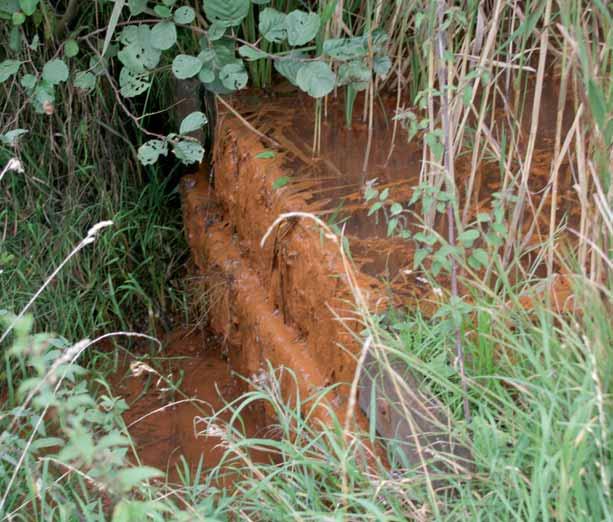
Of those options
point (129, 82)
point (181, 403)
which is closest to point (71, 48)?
point (129, 82)

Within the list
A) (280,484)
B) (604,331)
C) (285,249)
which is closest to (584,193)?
(604,331)

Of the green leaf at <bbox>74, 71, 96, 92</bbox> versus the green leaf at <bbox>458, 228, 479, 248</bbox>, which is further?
the green leaf at <bbox>74, 71, 96, 92</bbox>

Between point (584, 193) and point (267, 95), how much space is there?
158 cm

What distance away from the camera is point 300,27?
100 inches

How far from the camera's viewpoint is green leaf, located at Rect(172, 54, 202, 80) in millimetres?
2633

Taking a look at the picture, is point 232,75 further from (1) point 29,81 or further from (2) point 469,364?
(2) point 469,364

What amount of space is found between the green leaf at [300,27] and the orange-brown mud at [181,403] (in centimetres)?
97

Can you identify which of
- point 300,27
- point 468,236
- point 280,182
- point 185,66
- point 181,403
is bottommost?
point 181,403

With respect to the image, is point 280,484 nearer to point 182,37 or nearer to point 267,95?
point 267,95

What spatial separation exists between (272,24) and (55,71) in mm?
677

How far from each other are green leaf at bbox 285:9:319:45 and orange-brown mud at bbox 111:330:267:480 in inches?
38.3

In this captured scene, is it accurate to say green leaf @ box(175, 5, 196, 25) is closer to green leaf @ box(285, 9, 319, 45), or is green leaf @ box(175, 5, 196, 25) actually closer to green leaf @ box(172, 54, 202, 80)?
green leaf @ box(172, 54, 202, 80)

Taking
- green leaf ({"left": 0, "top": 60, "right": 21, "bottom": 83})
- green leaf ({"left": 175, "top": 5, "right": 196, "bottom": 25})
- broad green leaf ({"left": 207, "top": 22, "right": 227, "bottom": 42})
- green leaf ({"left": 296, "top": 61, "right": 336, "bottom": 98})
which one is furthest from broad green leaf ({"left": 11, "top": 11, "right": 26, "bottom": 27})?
green leaf ({"left": 296, "top": 61, "right": 336, "bottom": 98})

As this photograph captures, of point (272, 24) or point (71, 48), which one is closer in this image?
point (272, 24)
